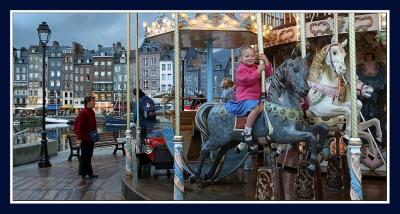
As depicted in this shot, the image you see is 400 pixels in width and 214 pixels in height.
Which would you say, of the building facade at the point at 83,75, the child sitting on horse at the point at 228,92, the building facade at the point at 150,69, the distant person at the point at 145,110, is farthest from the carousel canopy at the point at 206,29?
the building facade at the point at 83,75

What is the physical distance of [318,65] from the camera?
711 centimetres

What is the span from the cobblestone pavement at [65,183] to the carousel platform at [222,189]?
0.49 metres

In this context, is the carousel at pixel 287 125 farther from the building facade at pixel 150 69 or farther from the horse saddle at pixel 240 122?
the building facade at pixel 150 69

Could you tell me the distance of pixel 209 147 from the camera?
21.2ft

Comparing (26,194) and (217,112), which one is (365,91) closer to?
(217,112)

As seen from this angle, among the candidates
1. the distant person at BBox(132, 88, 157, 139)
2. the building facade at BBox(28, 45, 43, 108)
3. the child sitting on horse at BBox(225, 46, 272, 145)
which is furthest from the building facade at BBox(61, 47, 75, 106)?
the child sitting on horse at BBox(225, 46, 272, 145)

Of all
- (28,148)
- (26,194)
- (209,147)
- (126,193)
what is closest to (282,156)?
(209,147)

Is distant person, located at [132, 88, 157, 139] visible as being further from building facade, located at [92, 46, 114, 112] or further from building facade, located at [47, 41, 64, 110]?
building facade, located at [47, 41, 64, 110]

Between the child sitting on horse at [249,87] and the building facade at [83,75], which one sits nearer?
the child sitting on horse at [249,87]

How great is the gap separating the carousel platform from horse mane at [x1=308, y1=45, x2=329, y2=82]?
6.10 feet

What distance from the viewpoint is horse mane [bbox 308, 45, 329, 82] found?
680cm

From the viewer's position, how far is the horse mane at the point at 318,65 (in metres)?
6.80

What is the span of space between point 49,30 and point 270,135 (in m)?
7.73

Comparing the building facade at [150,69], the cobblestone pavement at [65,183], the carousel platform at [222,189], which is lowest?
the cobblestone pavement at [65,183]
